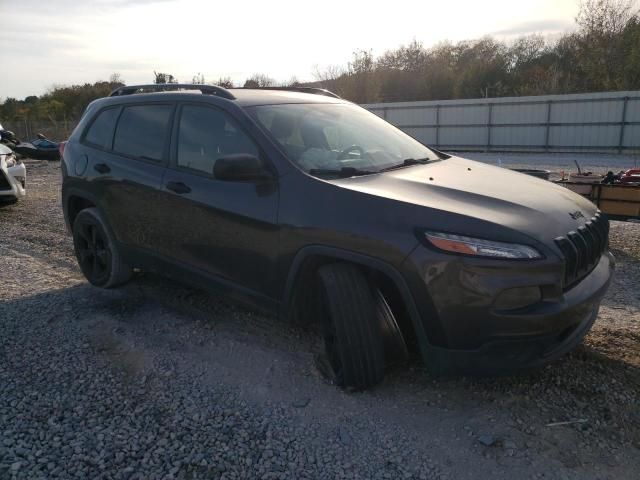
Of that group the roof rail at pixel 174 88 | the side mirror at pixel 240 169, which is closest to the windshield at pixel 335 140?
the side mirror at pixel 240 169

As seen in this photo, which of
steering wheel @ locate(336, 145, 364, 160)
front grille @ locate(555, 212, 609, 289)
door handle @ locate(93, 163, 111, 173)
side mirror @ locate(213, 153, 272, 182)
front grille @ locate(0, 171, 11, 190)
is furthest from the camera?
front grille @ locate(0, 171, 11, 190)

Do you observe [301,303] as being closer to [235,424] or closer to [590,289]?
[235,424]

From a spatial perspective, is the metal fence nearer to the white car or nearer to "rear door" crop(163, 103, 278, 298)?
the white car

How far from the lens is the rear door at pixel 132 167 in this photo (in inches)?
165

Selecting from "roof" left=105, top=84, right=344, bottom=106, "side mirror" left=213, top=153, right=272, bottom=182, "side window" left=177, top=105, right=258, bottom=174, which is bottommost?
"side mirror" left=213, top=153, right=272, bottom=182

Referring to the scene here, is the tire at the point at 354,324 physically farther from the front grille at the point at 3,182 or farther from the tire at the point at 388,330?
the front grille at the point at 3,182

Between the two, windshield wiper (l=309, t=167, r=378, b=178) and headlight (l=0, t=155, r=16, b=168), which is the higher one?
windshield wiper (l=309, t=167, r=378, b=178)

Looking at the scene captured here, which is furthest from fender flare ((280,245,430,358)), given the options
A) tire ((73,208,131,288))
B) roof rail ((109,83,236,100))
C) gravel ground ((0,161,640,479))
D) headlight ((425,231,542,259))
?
tire ((73,208,131,288))

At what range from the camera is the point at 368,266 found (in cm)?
294

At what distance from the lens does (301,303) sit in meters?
3.37

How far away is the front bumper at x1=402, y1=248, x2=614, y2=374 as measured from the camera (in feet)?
8.61

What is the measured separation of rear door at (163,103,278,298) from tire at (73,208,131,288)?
93 cm

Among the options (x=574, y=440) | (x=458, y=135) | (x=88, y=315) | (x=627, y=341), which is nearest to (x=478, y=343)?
(x=574, y=440)

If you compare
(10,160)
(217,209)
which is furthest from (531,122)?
(217,209)
